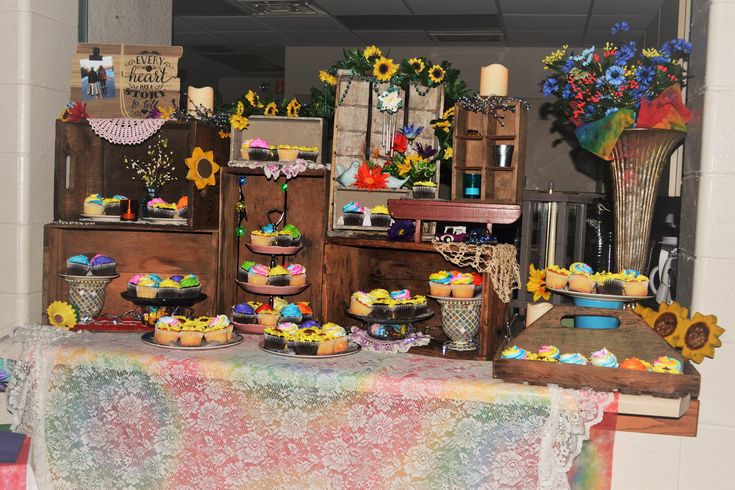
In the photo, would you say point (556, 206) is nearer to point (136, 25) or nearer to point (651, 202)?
point (651, 202)

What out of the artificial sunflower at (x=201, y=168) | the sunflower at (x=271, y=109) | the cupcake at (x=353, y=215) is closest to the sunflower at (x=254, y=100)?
the sunflower at (x=271, y=109)

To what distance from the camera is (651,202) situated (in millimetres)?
2547

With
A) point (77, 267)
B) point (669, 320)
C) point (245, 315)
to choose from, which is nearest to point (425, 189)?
point (245, 315)

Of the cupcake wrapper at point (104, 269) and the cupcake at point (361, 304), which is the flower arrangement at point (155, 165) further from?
the cupcake at point (361, 304)

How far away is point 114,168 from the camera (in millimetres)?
3336

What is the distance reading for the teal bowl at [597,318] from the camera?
2428 mm

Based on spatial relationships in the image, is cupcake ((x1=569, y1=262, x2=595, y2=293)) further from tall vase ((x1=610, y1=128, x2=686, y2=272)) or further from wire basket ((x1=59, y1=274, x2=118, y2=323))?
wire basket ((x1=59, y1=274, x2=118, y2=323))

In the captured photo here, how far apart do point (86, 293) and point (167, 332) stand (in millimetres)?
508

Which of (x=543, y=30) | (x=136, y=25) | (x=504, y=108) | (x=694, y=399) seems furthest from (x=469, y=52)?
(x=694, y=399)

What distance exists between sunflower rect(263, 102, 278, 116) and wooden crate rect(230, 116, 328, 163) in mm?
28

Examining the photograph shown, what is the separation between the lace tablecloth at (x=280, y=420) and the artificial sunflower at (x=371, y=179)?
0.62 metres

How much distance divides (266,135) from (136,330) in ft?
2.82

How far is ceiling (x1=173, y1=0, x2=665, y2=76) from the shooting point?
21.9 feet

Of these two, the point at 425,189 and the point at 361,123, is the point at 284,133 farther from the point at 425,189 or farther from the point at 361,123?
the point at 425,189
